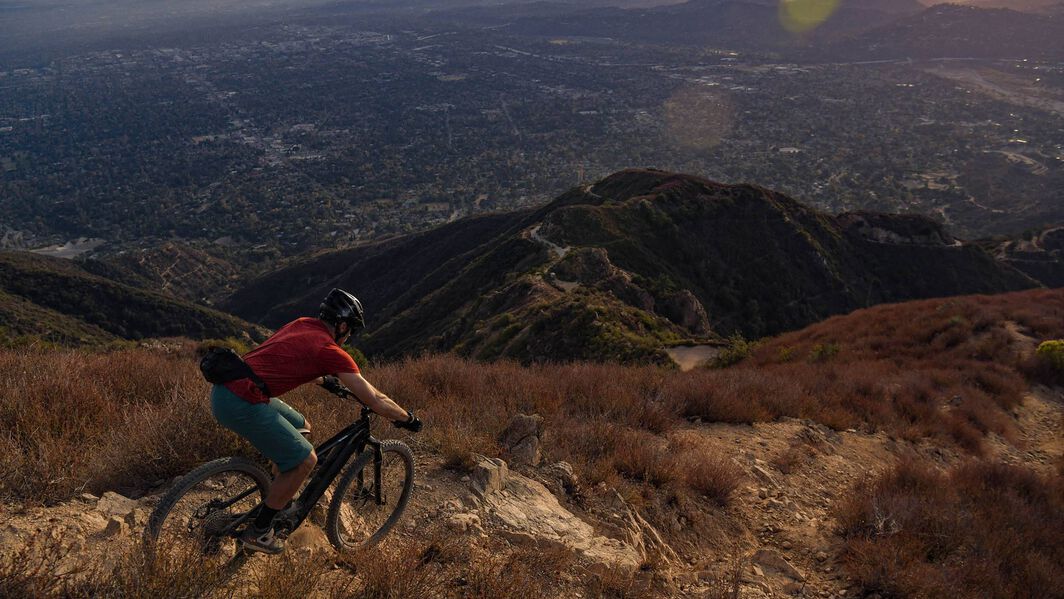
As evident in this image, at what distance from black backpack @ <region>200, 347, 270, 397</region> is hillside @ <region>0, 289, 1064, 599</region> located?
1.16m

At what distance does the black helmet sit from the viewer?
14.1ft

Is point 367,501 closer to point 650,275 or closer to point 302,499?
point 302,499

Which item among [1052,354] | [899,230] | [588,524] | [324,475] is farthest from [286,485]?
[899,230]

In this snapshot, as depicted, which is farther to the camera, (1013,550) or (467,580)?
(1013,550)

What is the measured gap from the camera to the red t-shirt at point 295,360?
4.00 metres

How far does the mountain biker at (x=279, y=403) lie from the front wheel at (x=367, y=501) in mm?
551

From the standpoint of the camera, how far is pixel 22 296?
46.3 meters

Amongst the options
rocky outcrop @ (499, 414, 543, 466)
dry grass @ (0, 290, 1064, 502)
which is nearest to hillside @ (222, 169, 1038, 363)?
dry grass @ (0, 290, 1064, 502)

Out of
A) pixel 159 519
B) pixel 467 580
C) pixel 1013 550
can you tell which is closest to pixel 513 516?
pixel 467 580

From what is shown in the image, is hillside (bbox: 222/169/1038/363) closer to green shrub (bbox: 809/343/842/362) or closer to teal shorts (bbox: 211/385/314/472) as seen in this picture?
green shrub (bbox: 809/343/842/362)

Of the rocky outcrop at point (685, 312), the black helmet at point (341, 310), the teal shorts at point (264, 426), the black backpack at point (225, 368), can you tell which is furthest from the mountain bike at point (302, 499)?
the rocky outcrop at point (685, 312)

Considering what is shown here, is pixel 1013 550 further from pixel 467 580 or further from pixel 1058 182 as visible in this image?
pixel 1058 182

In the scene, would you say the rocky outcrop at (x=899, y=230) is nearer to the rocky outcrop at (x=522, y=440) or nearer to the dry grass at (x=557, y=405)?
the dry grass at (x=557, y=405)

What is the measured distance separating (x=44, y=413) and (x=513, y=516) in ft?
15.9
